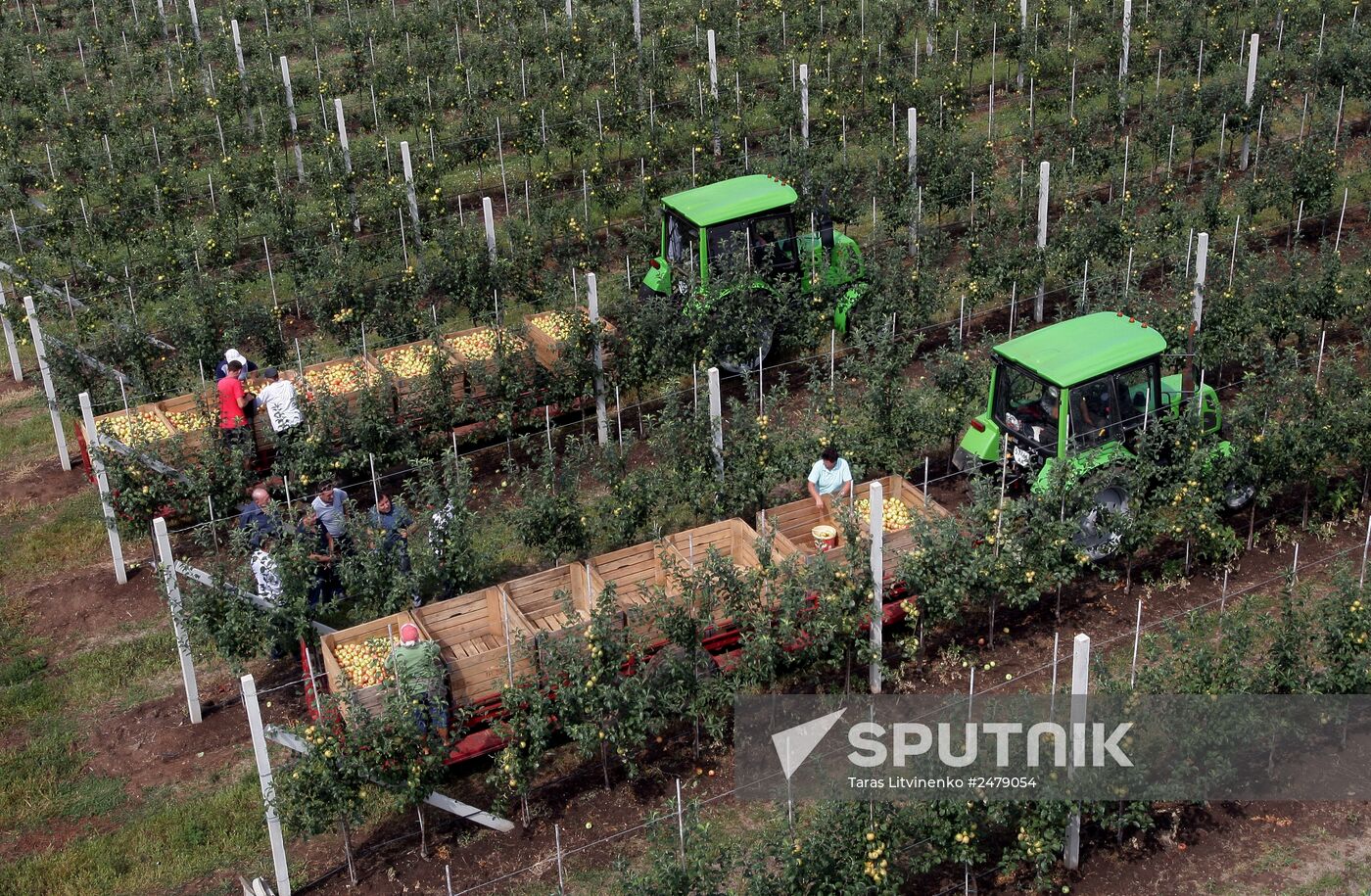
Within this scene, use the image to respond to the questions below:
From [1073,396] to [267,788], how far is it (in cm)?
756

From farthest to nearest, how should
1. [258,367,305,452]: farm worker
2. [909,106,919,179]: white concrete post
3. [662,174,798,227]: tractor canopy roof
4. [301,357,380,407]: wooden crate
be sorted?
[909,106,919,179]: white concrete post → [662,174,798,227]: tractor canopy roof → [301,357,380,407]: wooden crate → [258,367,305,452]: farm worker

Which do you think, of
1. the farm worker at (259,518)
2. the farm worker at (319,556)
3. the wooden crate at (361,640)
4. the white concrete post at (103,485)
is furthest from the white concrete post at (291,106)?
the wooden crate at (361,640)

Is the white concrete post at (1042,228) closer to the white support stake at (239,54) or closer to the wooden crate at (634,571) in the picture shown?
the wooden crate at (634,571)

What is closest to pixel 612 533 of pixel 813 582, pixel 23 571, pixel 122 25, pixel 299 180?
pixel 813 582

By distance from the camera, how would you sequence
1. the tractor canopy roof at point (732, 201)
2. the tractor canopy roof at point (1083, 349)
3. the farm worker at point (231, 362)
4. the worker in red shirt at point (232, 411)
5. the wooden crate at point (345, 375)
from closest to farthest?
the tractor canopy roof at point (1083, 349) < the worker in red shirt at point (232, 411) < the farm worker at point (231, 362) < the wooden crate at point (345, 375) < the tractor canopy roof at point (732, 201)

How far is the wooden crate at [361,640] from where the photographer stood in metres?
11.5

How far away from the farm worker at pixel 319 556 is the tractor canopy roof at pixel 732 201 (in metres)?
5.91

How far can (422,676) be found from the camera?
11281 mm

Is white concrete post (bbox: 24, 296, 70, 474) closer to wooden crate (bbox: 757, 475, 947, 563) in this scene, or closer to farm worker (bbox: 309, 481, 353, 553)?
farm worker (bbox: 309, 481, 353, 553)

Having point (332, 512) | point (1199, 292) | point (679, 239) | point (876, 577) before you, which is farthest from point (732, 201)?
point (876, 577)

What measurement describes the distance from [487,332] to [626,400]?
1807mm

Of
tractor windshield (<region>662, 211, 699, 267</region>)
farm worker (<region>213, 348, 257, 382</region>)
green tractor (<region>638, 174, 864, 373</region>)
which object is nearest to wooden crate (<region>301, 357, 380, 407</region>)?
farm worker (<region>213, 348, 257, 382</region>)

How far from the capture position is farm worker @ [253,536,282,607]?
1265cm

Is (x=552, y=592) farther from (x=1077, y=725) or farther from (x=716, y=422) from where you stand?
(x=1077, y=725)
